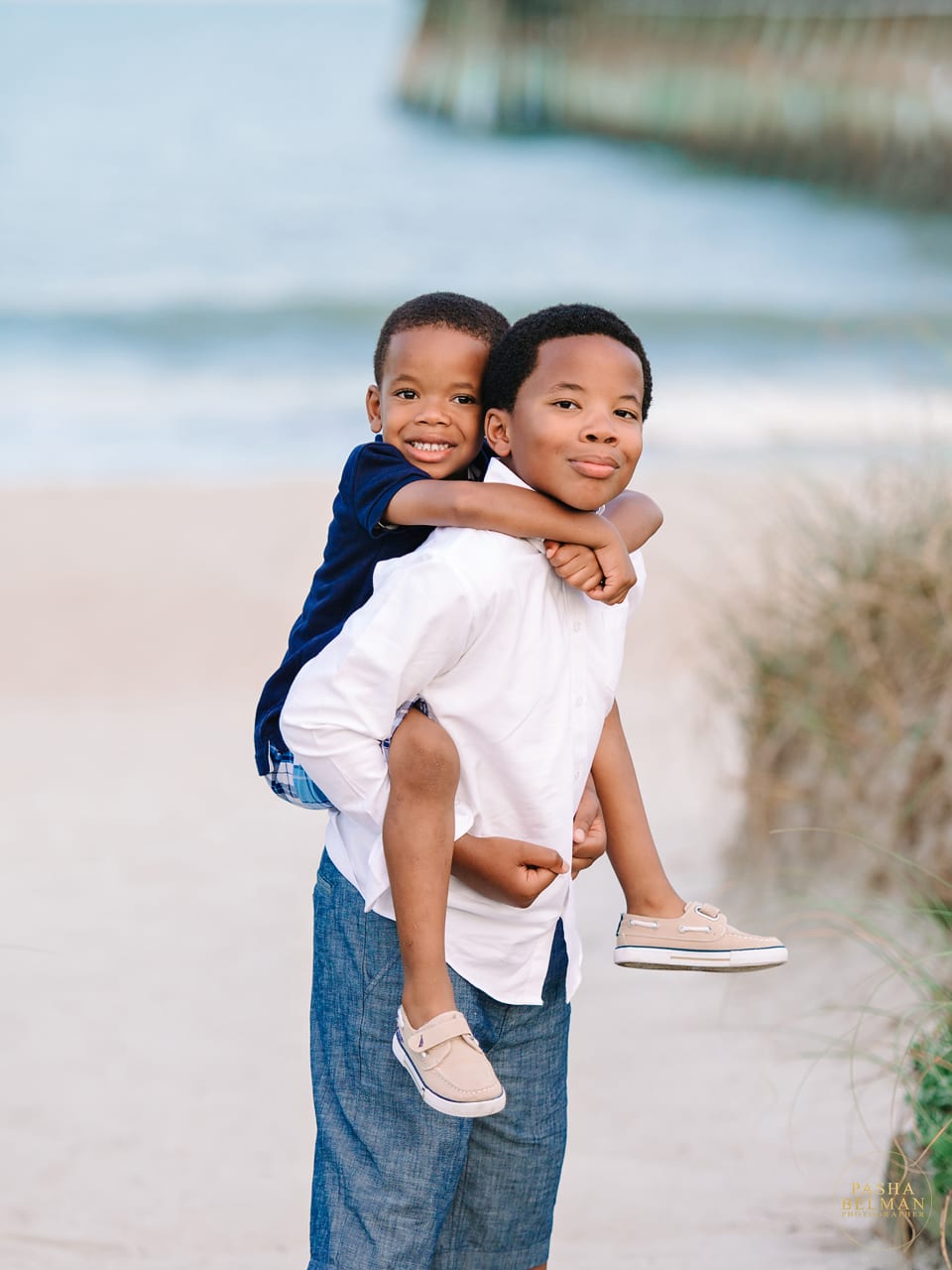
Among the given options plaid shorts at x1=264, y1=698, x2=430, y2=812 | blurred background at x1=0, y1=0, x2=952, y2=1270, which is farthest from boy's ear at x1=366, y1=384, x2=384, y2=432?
blurred background at x1=0, y1=0, x2=952, y2=1270

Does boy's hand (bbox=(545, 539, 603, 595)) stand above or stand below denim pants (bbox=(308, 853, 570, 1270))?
above

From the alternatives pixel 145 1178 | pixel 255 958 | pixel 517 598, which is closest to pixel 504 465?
pixel 517 598

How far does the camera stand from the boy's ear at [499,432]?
6.51 ft

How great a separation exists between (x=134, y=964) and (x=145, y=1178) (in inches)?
47.2

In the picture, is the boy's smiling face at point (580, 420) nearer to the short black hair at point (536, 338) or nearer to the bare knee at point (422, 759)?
the short black hair at point (536, 338)

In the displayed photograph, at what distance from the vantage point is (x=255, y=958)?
447cm

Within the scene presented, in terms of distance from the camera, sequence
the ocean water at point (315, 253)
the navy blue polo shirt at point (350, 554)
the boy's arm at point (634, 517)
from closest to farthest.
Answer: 1. the navy blue polo shirt at point (350, 554)
2. the boy's arm at point (634, 517)
3. the ocean water at point (315, 253)

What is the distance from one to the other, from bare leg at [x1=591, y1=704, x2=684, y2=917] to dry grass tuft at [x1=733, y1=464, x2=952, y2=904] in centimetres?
182

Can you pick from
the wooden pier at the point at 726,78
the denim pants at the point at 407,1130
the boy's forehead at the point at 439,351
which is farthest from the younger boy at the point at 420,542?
the wooden pier at the point at 726,78

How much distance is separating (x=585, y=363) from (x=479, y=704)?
443 millimetres

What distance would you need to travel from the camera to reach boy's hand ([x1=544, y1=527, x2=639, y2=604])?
1873 millimetres

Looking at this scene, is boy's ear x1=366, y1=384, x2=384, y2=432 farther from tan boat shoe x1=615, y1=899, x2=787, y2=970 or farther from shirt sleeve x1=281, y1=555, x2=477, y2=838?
tan boat shoe x1=615, y1=899, x2=787, y2=970

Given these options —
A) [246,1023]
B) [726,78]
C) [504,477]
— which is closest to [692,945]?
[504,477]

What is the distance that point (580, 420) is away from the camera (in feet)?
6.16
